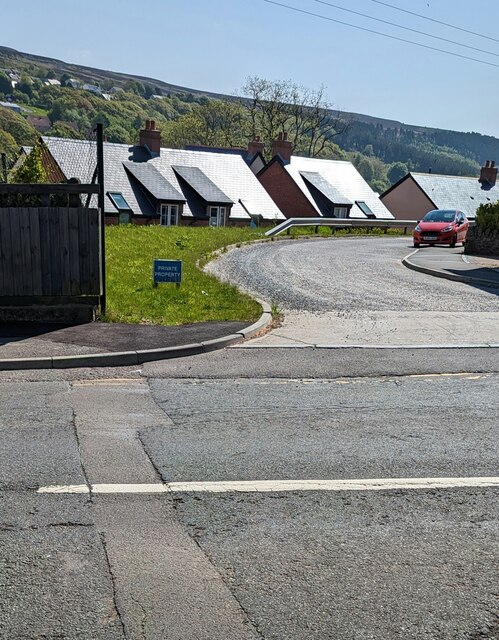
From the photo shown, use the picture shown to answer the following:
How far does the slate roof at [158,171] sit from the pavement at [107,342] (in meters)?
Answer: 30.6

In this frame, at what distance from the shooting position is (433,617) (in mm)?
3273

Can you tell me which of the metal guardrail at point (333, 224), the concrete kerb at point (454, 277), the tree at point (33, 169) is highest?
the tree at point (33, 169)

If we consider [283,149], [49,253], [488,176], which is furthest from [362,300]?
[488,176]

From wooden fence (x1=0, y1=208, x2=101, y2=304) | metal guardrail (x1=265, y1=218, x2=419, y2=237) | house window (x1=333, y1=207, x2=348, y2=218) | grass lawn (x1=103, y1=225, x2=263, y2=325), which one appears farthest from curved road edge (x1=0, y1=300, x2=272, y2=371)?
house window (x1=333, y1=207, x2=348, y2=218)

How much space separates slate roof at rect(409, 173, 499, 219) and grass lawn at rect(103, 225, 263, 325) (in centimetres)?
4531

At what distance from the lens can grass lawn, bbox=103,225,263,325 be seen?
420 inches

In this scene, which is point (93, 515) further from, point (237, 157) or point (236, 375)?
point (237, 157)

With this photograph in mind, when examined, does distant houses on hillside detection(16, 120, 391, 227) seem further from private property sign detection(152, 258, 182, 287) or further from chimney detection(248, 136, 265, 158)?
private property sign detection(152, 258, 182, 287)

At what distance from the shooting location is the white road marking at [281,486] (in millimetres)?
4543

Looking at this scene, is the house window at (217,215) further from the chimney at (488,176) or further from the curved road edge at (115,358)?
the curved road edge at (115,358)

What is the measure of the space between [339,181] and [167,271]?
159 ft

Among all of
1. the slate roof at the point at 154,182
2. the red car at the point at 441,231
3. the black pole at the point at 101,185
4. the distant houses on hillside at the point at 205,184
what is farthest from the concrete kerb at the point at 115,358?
the slate roof at the point at 154,182

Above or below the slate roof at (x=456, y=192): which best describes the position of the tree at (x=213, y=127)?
above

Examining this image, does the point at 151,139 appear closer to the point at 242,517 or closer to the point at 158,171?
the point at 158,171
